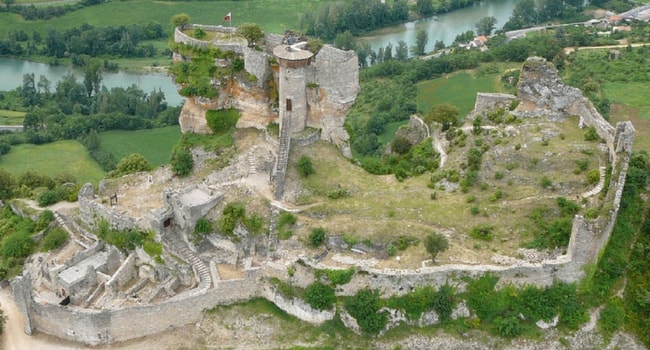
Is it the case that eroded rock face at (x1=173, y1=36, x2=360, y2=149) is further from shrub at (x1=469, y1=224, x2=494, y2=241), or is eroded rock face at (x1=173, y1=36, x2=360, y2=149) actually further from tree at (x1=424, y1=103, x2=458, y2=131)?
shrub at (x1=469, y1=224, x2=494, y2=241)

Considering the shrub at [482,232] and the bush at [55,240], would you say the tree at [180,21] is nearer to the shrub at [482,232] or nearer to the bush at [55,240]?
the bush at [55,240]

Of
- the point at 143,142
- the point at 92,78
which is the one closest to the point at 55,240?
the point at 143,142

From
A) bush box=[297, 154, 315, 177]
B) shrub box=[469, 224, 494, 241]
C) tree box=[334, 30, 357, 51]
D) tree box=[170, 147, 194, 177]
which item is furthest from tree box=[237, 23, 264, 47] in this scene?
tree box=[334, 30, 357, 51]

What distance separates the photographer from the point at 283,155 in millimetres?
38594

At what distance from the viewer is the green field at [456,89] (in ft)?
218

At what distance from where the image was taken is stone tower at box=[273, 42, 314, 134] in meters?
38.4

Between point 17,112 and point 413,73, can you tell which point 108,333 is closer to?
point 413,73

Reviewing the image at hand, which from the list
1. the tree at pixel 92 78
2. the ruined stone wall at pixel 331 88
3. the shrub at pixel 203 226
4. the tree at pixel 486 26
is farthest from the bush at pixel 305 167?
the tree at pixel 486 26

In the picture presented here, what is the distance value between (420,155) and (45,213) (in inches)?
783

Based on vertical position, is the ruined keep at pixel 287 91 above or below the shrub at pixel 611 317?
above

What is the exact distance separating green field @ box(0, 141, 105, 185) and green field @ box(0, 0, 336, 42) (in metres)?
34.1

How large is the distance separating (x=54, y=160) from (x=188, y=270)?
3584 cm

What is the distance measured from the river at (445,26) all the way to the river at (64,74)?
85.7 ft

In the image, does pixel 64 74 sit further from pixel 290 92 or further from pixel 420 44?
pixel 290 92
